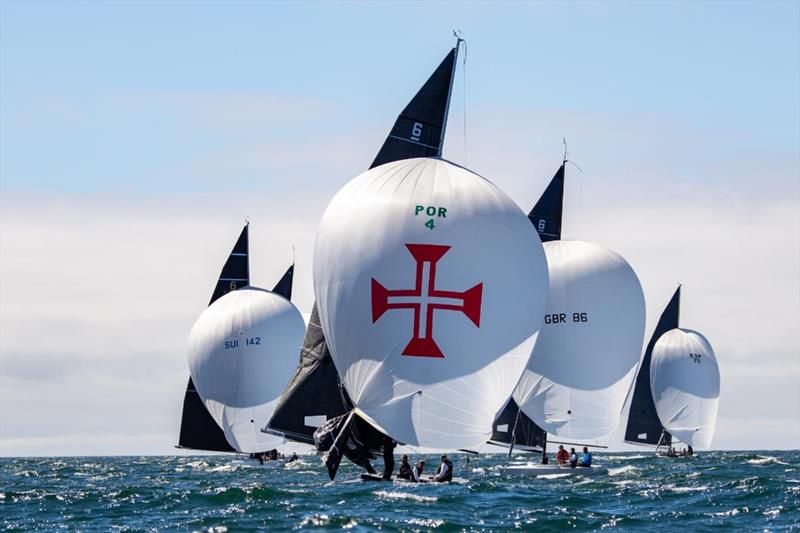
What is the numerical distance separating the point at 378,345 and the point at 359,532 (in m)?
7.97

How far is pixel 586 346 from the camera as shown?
51219 mm

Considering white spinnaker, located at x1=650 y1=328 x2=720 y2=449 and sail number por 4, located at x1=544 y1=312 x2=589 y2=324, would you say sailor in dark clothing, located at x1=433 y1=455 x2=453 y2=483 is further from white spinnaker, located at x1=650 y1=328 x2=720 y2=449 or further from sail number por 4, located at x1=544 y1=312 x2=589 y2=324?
white spinnaker, located at x1=650 y1=328 x2=720 y2=449

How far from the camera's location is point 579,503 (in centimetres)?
3666

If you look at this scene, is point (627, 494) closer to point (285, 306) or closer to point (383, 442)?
point (383, 442)

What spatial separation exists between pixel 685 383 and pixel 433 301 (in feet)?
147

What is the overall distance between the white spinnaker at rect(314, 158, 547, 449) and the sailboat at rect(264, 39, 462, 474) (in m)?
4.30

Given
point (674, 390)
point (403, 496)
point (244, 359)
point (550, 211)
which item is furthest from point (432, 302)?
point (674, 390)

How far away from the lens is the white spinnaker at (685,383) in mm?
76938

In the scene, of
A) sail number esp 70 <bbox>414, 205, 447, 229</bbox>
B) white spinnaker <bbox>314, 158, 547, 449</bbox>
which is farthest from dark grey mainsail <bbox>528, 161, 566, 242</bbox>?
sail number esp 70 <bbox>414, 205, 447, 229</bbox>

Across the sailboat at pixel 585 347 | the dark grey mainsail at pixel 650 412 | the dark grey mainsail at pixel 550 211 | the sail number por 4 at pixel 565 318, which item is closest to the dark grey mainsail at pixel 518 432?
the sailboat at pixel 585 347

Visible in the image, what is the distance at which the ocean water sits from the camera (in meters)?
31.0

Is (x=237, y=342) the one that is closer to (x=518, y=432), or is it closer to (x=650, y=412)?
(x=518, y=432)

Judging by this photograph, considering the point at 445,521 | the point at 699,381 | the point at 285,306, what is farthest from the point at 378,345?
the point at 699,381

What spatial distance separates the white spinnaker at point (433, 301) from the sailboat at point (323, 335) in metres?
4.30
